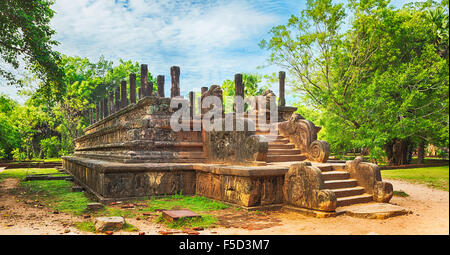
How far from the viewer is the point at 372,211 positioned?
5.29m

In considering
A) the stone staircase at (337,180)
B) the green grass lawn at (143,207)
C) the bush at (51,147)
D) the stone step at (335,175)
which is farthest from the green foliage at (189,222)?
the bush at (51,147)

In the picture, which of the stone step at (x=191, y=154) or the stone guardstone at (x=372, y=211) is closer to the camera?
the stone guardstone at (x=372, y=211)

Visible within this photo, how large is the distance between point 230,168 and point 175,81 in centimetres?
590

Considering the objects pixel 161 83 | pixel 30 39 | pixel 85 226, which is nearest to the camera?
pixel 85 226

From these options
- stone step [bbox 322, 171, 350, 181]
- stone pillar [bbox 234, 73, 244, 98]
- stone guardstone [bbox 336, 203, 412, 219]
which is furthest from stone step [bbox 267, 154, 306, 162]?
stone pillar [bbox 234, 73, 244, 98]

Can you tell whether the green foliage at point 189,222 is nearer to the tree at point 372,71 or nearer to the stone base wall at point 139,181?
the stone base wall at point 139,181

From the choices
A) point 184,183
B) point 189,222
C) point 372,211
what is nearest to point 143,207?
point 184,183

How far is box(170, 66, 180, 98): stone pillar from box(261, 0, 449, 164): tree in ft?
18.4

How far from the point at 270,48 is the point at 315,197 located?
12.5 meters

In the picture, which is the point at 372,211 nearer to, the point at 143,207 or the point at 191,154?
the point at 143,207

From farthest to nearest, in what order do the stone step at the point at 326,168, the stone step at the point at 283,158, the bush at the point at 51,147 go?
the bush at the point at 51,147
the stone step at the point at 283,158
the stone step at the point at 326,168

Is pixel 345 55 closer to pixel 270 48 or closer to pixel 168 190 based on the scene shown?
pixel 270 48

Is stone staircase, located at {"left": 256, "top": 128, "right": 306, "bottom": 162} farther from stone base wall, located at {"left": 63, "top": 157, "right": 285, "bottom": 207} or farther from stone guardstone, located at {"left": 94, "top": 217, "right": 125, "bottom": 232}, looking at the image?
stone guardstone, located at {"left": 94, "top": 217, "right": 125, "bottom": 232}

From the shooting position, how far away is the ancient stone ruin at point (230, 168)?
5695 millimetres
